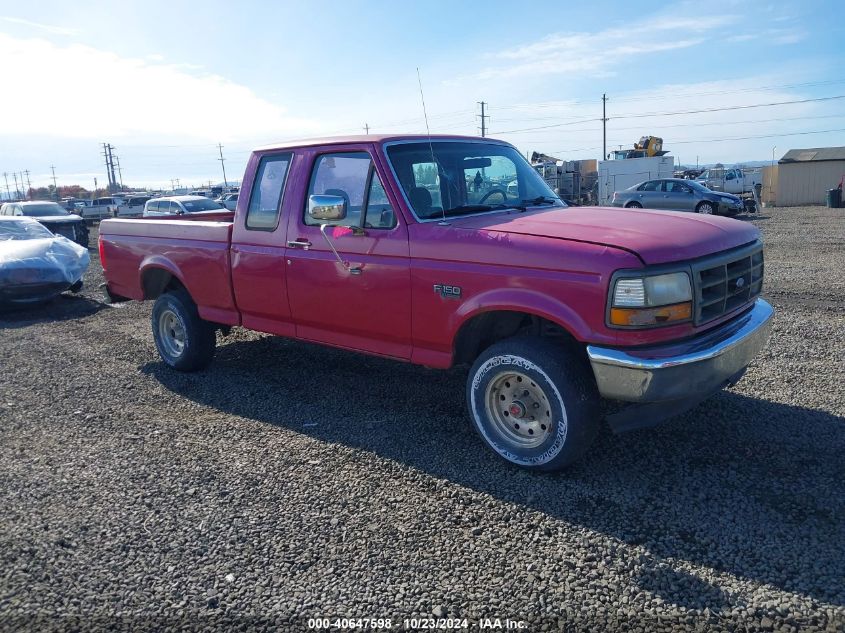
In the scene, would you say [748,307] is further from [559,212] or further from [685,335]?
[559,212]

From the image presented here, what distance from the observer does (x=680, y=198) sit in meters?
23.9

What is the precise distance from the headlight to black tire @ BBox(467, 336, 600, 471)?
469 millimetres

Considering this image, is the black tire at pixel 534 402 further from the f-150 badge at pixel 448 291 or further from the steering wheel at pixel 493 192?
the steering wheel at pixel 493 192

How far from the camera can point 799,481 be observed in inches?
152

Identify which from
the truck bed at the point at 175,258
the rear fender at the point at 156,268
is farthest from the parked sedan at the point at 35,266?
the rear fender at the point at 156,268

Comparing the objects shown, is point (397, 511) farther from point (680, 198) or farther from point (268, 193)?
point (680, 198)

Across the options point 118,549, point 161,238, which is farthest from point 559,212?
point 161,238

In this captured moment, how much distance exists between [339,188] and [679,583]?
3.41 meters

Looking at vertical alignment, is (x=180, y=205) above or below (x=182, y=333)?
above

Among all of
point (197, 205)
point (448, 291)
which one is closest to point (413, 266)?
point (448, 291)

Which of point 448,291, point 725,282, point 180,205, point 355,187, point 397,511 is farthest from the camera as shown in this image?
point 180,205

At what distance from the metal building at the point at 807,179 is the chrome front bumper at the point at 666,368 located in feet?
→ 111

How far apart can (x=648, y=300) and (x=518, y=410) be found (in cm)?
108

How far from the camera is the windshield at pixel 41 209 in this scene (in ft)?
70.1
